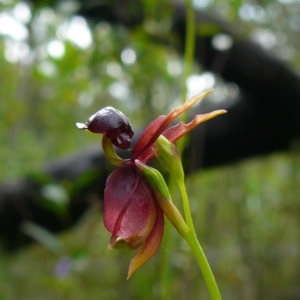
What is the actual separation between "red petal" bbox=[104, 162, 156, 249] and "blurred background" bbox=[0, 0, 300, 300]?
3.27 feet

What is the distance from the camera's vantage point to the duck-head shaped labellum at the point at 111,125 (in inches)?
11.9

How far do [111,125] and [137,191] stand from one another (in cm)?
4

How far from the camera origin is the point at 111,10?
5.15ft

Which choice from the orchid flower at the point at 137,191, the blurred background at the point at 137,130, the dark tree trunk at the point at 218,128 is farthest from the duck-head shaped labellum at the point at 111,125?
the dark tree trunk at the point at 218,128

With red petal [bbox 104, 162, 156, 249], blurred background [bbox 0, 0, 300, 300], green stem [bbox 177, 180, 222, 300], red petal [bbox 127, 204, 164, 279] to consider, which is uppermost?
green stem [bbox 177, 180, 222, 300]

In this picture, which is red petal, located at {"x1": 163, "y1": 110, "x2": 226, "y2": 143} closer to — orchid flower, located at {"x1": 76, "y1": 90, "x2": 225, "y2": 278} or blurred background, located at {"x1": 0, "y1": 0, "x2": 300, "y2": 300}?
orchid flower, located at {"x1": 76, "y1": 90, "x2": 225, "y2": 278}

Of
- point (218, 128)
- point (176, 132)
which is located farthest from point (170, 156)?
point (218, 128)

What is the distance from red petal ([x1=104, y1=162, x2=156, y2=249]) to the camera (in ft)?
0.99

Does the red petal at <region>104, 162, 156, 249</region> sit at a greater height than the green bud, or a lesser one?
lesser

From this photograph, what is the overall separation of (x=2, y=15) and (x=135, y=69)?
580 millimetres

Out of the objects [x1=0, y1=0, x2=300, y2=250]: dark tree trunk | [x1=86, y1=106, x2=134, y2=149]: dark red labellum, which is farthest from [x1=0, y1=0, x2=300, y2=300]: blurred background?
[x1=86, y1=106, x2=134, y2=149]: dark red labellum

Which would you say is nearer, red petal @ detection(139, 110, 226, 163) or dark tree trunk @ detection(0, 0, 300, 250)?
red petal @ detection(139, 110, 226, 163)

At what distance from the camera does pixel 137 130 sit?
1.77 m

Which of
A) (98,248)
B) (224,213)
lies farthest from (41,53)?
(224,213)
